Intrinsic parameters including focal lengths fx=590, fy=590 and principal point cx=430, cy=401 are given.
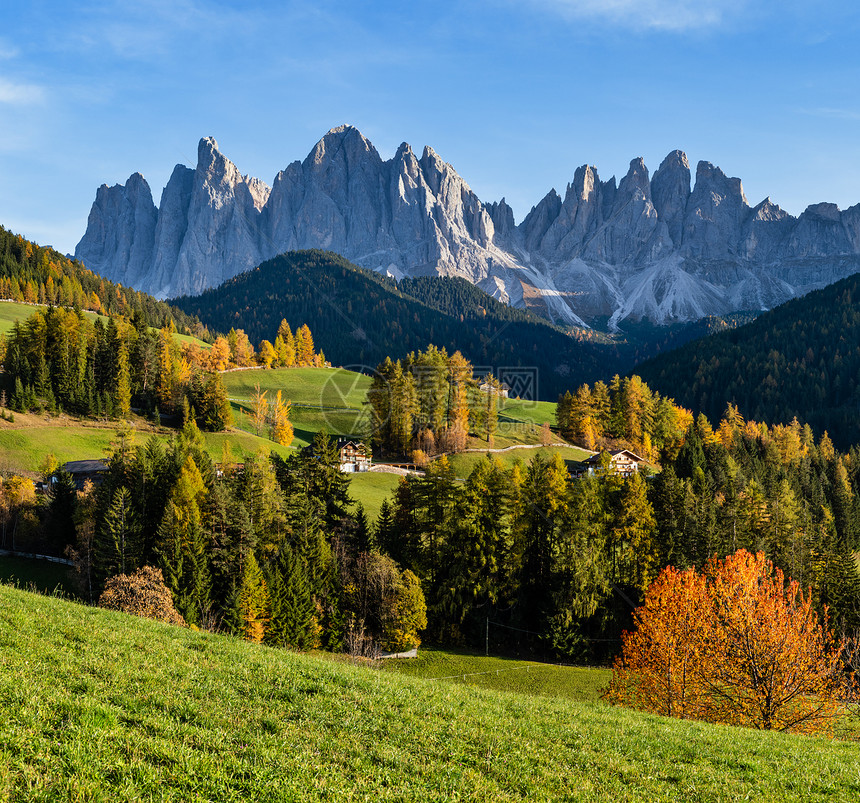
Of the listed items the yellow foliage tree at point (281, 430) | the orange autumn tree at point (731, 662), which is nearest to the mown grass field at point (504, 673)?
the orange autumn tree at point (731, 662)

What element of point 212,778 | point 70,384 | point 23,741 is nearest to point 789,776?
point 212,778

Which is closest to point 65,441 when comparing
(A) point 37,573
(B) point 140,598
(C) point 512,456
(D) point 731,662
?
(A) point 37,573

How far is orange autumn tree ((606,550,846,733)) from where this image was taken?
27297mm

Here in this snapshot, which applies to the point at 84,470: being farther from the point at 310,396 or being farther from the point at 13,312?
the point at 13,312

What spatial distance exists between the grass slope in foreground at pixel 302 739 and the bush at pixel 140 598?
2031 cm

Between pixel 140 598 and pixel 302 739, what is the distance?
3086 centimetres


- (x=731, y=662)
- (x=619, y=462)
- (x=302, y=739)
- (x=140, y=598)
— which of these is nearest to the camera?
(x=302, y=739)

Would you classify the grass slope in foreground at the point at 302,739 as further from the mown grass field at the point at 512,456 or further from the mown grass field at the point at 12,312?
the mown grass field at the point at 12,312

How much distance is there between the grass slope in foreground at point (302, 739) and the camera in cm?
888

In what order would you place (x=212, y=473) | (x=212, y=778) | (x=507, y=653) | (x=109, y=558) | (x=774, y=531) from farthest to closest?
(x=774, y=531), (x=212, y=473), (x=507, y=653), (x=109, y=558), (x=212, y=778)

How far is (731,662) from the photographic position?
95.5ft

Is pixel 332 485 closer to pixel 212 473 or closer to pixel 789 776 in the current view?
pixel 212 473

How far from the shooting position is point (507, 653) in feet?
174

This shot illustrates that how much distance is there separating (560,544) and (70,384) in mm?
83292
